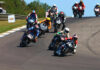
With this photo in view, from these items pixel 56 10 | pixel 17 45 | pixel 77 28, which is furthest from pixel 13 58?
pixel 56 10

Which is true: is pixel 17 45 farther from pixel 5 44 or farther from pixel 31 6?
pixel 31 6

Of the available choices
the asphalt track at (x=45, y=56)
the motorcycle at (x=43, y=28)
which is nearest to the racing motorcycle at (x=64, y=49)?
the asphalt track at (x=45, y=56)

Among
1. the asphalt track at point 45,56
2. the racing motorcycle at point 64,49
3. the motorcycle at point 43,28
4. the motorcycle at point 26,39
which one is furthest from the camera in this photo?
the motorcycle at point 43,28

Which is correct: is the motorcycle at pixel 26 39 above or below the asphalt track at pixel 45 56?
above

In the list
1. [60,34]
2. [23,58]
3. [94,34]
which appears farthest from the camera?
[94,34]

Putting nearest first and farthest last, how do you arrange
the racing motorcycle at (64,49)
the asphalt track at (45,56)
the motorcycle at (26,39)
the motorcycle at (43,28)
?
the asphalt track at (45,56) → the racing motorcycle at (64,49) → the motorcycle at (26,39) → the motorcycle at (43,28)

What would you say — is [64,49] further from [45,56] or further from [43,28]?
[43,28]

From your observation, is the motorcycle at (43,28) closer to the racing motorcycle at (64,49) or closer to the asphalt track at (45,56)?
the asphalt track at (45,56)

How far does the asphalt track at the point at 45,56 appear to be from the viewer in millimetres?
14758

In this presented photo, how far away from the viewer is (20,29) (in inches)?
1246

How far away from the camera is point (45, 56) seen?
1795cm

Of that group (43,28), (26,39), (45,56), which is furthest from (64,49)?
(43,28)

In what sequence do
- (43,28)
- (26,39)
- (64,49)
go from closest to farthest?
(64,49) → (26,39) → (43,28)

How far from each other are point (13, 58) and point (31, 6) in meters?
135
